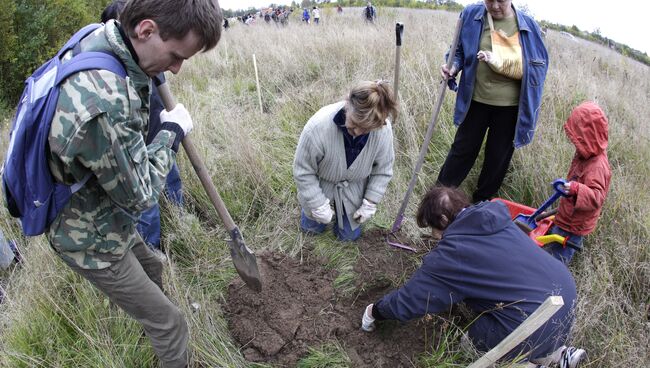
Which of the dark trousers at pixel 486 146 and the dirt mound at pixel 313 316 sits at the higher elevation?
the dark trousers at pixel 486 146

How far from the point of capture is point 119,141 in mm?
1277

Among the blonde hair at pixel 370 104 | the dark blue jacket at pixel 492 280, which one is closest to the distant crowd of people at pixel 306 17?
the blonde hair at pixel 370 104

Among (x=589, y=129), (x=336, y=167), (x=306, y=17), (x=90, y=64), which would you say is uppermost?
(x=90, y=64)

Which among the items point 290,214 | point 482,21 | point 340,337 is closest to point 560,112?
point 482,21

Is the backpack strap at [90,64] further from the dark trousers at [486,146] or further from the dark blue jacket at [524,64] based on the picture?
the dark trousers at [486,146]

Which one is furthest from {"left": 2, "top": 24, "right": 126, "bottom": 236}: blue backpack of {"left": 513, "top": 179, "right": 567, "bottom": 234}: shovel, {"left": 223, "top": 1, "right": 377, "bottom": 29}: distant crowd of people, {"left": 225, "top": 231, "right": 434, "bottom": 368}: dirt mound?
{"left": 223, "top": 1, "right": 377, "bottom": 29}: distant crowd of people

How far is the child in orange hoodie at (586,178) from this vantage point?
2.48 meters

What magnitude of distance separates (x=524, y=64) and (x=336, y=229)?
5.93 feet

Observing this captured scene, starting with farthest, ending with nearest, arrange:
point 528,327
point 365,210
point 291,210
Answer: point 291,210, point 365,210, point 528,327

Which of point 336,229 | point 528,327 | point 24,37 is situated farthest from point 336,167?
point 24,37

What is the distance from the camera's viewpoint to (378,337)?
2369 millimetres

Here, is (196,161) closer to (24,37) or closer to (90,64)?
(90,64)

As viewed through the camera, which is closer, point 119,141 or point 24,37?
point 119,141

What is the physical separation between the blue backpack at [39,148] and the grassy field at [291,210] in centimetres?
99
